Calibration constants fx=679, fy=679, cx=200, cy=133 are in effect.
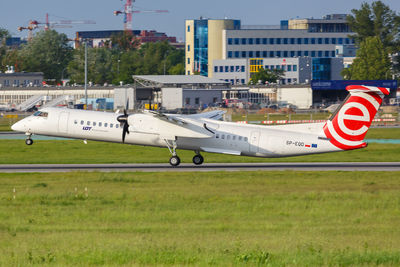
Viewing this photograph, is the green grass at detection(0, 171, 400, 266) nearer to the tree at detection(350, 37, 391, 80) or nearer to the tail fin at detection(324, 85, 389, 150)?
the tail fin at detection(324, 85, 389, 150)

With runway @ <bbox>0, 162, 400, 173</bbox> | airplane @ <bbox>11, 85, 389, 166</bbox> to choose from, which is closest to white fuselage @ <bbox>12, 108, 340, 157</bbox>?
Answer: airplane @ <bbox>11, 85, 389, 166</bbox>

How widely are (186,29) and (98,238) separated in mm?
180975

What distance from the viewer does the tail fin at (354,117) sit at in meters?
38.7

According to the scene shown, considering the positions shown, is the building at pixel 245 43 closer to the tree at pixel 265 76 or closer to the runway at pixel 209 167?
the tree at pixel 265 76

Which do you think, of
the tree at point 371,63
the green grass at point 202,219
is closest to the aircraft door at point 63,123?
the green grass at point 202,219

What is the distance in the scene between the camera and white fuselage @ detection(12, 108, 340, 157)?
135ft

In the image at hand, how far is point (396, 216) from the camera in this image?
1052 inches

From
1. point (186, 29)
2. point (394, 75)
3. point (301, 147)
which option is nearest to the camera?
point (301, 147)

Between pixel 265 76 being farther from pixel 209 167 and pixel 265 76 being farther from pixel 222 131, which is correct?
pixel 222 131

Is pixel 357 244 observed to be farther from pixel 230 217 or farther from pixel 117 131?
pixel 117 131

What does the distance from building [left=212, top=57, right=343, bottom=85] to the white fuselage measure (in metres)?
133

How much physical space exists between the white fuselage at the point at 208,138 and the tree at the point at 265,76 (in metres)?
119

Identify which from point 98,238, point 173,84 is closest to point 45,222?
point 98,238

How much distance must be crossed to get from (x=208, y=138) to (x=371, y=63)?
10697 centimetres
